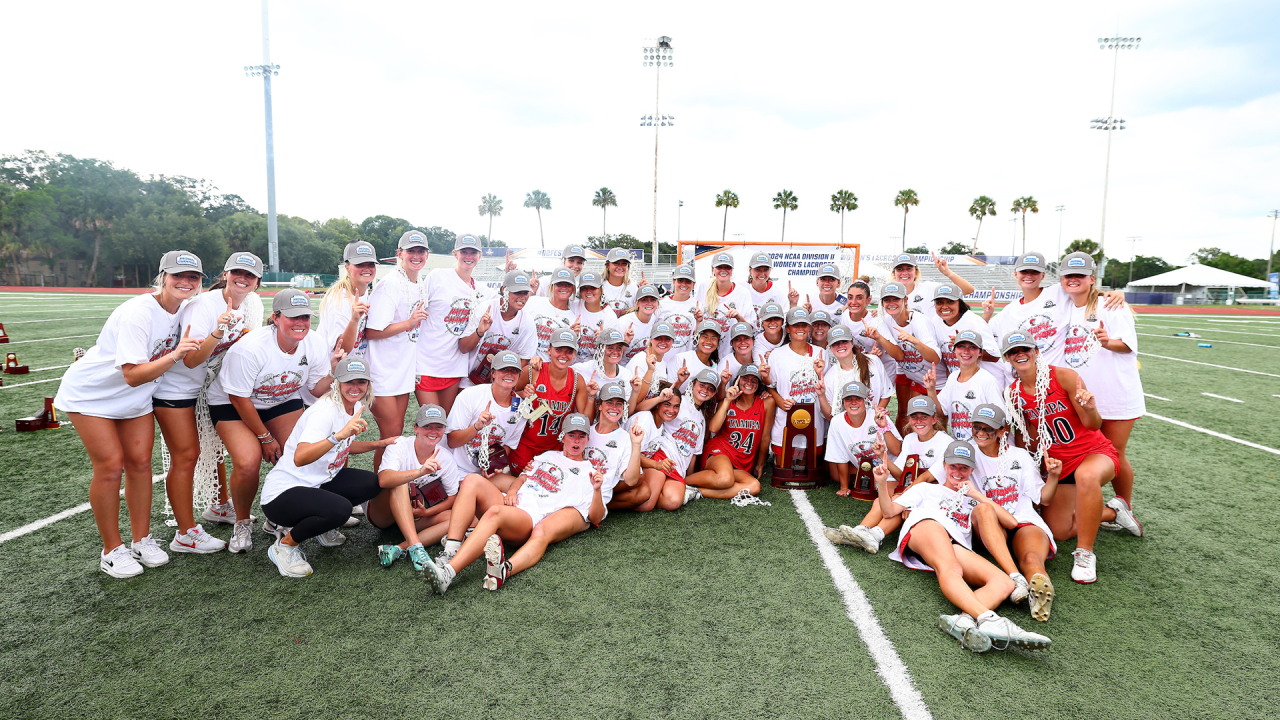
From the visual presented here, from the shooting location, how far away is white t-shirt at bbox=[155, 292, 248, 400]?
3834 mm

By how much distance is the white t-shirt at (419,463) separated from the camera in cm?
414

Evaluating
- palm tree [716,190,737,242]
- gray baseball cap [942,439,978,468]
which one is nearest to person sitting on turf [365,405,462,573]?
gray baseball cap [942,439,978,468]

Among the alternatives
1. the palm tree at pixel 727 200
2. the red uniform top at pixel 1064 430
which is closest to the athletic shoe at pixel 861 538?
the red uniform top at pixel 1064 430

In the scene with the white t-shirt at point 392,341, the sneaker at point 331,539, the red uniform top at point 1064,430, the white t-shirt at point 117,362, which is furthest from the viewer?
the white t-shirt at point 392,341

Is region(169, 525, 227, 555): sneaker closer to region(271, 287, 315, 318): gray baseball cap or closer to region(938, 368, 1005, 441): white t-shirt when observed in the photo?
region(271, 287, 315, 318): gray baseball cap

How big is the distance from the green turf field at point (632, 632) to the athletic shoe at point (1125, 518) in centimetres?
8

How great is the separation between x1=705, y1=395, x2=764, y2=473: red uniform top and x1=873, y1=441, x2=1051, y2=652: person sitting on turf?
4.76ft

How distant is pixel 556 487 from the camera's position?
4523 mm

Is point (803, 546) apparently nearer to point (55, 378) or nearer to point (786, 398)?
point (786, 398)

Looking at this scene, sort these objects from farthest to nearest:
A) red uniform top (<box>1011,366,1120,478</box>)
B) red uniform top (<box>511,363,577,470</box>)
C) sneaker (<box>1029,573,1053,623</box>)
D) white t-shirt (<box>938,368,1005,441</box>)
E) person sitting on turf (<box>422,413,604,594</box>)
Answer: red uniform top (<box>511,363,577,470</box>) → white t-shirt (<box>938,368,1005,441</box>) → red uniform top (<box>1011,366,1120,478</box>) → person sitting on turf (<box>422,413,604,594</box>) → sneaker (<box>1029,573,1053,623</box>)

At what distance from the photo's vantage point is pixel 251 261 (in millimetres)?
4102

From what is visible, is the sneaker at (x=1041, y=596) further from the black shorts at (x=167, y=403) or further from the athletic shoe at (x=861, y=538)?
the black shorts at (x=167, y=403)

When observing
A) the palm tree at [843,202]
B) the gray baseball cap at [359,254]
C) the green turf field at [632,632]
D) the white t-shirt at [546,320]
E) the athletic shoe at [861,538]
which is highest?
the palm tree at [843,202]

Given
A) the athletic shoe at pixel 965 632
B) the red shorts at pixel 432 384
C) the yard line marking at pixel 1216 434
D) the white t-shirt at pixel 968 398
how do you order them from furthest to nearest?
the yard line marking at pixel 1216 434
the red shorts at pixel 432 384
the white t-shirt at pixel 968 398
the athletic shoe at pixel 965 632
